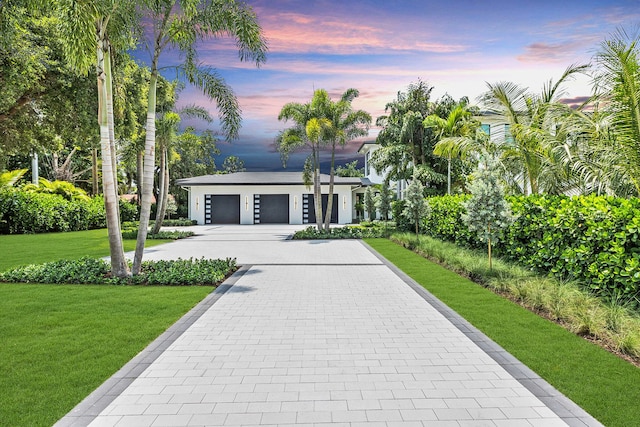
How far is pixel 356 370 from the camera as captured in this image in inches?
167

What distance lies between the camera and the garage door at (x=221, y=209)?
102 feet

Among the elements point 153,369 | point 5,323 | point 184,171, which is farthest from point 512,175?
point 184,171

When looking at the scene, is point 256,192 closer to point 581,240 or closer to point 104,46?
point 104,46

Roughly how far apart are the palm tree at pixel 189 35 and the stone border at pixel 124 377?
3812 millimetres

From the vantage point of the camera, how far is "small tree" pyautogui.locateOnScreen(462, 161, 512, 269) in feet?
28.2

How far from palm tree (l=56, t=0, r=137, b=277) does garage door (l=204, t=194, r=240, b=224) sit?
21.9 meters

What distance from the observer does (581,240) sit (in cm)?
682

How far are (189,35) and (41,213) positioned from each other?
19.0 metres

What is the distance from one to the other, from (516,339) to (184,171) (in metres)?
40.1

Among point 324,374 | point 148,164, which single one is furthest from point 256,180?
point 324,374

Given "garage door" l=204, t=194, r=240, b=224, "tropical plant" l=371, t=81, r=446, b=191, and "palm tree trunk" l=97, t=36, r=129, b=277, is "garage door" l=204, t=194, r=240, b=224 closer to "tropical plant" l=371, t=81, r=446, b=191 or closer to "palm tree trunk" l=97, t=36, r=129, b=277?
"tropical plant" l=371, t=81, r=446, b=191

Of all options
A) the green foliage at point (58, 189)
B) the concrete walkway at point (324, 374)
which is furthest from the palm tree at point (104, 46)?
the green foliage at point (58, 189)

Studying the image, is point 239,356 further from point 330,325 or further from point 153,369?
point 330,325

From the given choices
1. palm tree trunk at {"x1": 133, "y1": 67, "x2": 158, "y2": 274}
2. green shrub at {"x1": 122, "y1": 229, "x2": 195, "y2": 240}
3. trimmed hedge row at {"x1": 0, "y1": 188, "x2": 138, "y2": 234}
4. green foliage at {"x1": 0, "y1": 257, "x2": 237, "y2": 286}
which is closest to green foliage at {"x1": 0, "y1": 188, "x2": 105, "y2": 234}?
trimmed hedge row at {"x1": 0, "y1": 188, "x2": 138, "y2": 234}
